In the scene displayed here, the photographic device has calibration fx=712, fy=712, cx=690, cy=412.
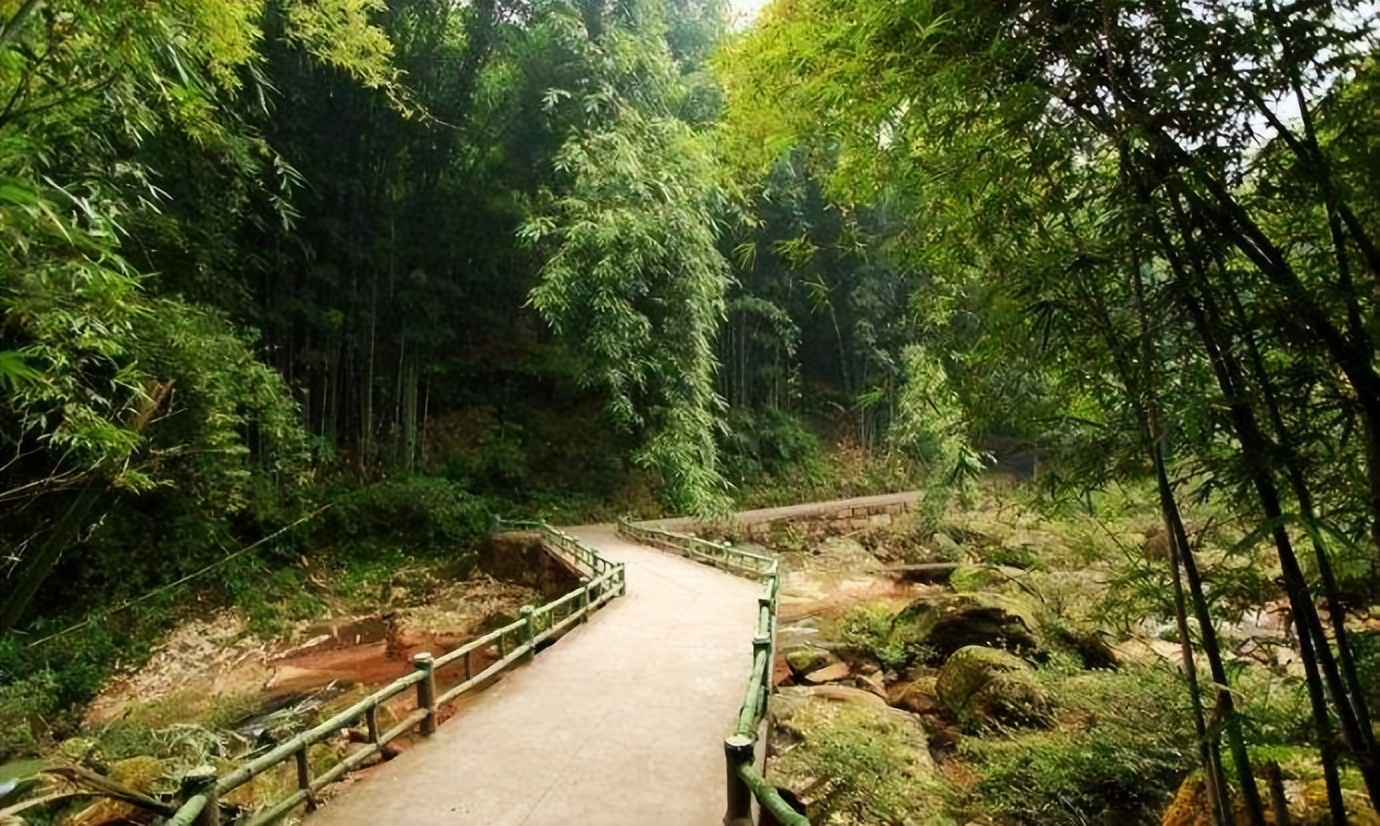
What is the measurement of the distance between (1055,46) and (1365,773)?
2122 millimetres

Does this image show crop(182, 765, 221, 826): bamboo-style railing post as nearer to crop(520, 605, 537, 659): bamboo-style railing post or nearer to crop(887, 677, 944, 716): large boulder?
crop(520, 605, 537, 659): bamboo-style railing post

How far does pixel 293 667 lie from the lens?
840cm

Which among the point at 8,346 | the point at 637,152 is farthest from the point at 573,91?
the point at 8,346

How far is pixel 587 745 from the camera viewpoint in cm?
417

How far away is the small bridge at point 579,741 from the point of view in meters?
3.27

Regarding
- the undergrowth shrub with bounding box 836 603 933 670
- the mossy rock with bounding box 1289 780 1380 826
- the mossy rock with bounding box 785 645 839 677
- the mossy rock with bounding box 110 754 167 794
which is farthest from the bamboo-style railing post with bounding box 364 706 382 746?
the undergrowth shrub with bounding box 836 603 933 670

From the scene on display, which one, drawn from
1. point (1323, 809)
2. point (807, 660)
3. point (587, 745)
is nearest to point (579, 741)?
point (587, 745)

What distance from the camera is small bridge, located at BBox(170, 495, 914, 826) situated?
327cm

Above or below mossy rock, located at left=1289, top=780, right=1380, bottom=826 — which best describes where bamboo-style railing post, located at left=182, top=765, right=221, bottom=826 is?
above

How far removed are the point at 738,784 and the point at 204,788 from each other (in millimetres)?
2095

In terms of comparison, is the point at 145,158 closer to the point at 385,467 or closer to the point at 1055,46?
the point at 385,467

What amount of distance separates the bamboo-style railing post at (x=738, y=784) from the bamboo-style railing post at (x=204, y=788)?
2.02m

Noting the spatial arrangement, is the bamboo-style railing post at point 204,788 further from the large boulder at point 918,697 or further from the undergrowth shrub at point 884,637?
the undergrowth shrub at point 884,637

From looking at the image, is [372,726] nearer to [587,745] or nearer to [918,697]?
[587,745]
